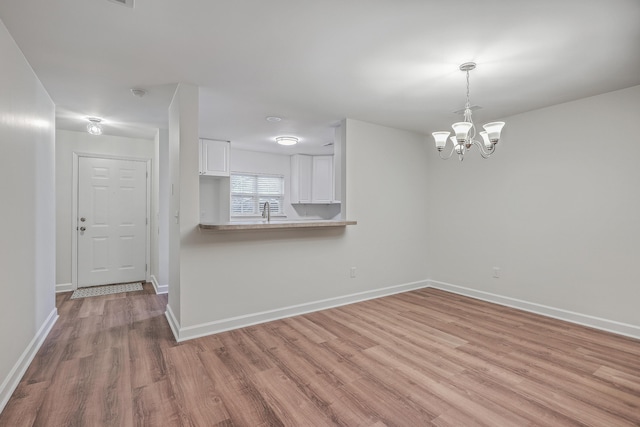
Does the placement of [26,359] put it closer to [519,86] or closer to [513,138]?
[519,86]

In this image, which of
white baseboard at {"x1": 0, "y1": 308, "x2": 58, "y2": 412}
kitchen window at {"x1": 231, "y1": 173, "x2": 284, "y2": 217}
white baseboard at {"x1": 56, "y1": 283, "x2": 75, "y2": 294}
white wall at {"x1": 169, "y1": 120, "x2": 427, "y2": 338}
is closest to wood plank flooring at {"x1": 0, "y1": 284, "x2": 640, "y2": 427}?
white baseboard at {"x1": 0, "y1": 308, "x2": 58, "y2": 412}

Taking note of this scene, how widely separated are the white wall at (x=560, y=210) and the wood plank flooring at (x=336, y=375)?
1.71ft

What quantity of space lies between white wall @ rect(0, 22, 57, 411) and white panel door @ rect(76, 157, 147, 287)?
5.77 ft

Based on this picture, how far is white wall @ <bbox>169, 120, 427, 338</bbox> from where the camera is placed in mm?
3049

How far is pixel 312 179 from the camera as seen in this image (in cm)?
647

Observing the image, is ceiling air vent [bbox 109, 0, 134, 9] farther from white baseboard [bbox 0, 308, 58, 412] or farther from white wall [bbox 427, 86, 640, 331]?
white wall [bbox 427, 86, 640, 331]

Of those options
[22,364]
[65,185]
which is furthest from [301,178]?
[22,364]

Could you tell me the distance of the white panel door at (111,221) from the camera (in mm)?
4797

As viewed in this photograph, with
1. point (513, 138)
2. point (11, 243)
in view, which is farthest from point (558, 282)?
point (11, 243)

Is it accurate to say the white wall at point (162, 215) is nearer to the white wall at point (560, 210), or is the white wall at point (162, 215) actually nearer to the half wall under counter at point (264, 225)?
the half wall under counter at point (264, 225)

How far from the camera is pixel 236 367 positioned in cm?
242

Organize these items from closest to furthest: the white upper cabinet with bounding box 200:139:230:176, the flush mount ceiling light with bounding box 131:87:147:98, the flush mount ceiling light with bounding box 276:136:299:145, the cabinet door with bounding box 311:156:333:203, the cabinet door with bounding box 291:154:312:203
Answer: the flush mount ceiling light with bounding box 131:87:147:98 → the flush mount ceiling light with bounding box 276:136:299:145 → the white upper cabinet with bounding box 200:139:230:176 → the cabinet door with bounding box 311:156:333:203 → the cabinet door with bounding box 291:154:312:203

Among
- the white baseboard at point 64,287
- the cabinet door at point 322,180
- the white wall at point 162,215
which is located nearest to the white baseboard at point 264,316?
the white wall at point 162,215

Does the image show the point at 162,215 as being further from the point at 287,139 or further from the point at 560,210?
the point at 560,210
